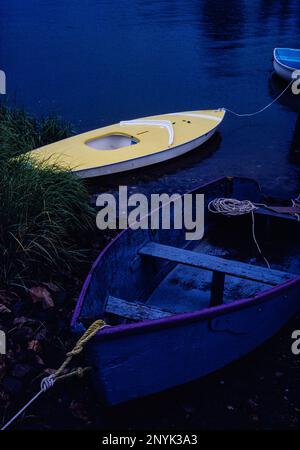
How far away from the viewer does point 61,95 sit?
13.3 m

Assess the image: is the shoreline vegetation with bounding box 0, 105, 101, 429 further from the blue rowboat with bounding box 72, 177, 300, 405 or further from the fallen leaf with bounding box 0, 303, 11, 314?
the blue rowboat with bounding box 72, 177, 300, 405

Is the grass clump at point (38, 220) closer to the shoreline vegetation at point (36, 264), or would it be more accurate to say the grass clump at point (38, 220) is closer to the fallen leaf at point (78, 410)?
the shoreline vegetation at point (36, 264)

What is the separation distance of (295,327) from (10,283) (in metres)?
3.00

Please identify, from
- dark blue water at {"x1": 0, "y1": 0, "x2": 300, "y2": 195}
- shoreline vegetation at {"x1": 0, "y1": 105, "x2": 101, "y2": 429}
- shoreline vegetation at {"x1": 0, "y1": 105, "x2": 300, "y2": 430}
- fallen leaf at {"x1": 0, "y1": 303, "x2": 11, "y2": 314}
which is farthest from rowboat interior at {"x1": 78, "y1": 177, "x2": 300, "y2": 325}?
dark blue water at {"x1": 0, "y1": 0, "x2": 300, "y2": 195}

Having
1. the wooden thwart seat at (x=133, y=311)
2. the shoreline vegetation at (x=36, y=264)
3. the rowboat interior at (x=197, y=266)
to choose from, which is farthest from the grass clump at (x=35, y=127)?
the wooden thwart seat at (x=133, y=311)

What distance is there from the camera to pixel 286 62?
1334cm

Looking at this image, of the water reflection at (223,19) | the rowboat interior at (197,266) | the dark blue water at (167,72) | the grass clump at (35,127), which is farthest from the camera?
the water reflection at (223,19)

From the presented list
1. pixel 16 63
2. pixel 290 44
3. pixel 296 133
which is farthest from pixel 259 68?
pixel 16 63

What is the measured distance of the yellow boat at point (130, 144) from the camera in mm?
7625

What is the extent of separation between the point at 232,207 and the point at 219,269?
1.49 m

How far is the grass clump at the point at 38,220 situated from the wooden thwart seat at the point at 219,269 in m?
1.15

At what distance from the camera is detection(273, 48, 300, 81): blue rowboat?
13034 mm

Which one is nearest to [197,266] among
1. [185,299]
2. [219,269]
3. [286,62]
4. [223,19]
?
[219,269]
